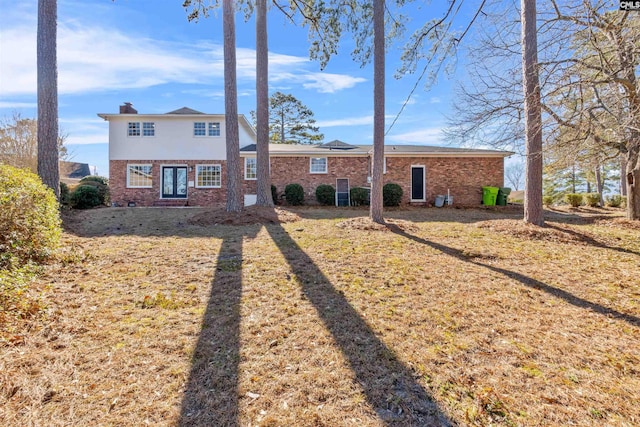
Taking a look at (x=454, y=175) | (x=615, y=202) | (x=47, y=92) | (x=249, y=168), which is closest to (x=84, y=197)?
(x=249, y=168)

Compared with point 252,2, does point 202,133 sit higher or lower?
lower

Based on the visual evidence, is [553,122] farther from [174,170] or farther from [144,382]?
[174,170]

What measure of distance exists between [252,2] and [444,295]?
12.2m

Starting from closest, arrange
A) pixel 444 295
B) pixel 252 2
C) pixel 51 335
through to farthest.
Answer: pixel 51 335 → pixel 444 295 → pixel 252 2

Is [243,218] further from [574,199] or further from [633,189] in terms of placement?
[574,199]

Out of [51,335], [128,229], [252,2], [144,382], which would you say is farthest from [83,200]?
[144,382]

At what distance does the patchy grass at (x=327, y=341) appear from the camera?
186cm

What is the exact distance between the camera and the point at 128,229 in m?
8.00

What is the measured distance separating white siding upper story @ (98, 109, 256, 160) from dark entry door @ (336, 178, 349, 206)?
6370mm

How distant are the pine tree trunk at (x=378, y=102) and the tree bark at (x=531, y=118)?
3.15 metres

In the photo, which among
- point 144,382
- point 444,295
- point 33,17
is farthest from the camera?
point 33,17

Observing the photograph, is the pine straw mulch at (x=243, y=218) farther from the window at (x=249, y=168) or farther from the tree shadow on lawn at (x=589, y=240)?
the tree shadow on lawn at (x=589, y=240)

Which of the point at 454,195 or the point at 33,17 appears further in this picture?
the point at 454,195

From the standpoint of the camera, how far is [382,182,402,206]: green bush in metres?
14.8
